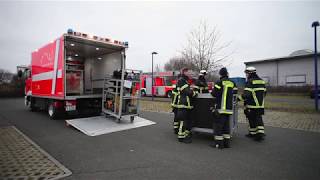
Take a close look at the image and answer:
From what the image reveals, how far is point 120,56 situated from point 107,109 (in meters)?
2.32

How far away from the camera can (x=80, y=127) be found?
642 centimetres

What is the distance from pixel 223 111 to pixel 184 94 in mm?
1045

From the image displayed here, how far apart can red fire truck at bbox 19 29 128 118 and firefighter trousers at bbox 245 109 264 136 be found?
510cm

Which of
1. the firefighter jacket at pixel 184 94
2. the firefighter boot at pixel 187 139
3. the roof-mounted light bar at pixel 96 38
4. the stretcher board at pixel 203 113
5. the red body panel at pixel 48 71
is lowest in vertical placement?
the firefighter boot at pixel 187 139

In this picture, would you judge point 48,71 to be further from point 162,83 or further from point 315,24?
point 162,83

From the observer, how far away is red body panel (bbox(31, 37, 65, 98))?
7324mm

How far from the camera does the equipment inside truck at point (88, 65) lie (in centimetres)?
821

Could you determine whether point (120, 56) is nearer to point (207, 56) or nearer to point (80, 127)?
point (80, 127)

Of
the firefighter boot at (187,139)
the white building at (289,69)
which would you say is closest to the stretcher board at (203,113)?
the firefighter boot at (187,139)

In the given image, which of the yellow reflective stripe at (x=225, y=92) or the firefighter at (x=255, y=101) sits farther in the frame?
the firefighter at (x=255, y=101)

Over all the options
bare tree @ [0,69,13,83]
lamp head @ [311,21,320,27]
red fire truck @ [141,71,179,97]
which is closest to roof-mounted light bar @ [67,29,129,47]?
lamp head @ [311,21,320,27]

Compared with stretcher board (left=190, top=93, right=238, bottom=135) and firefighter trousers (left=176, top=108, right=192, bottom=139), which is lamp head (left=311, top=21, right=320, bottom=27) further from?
firefighter trousers (left=176, top=108, right=192, bottom=139)

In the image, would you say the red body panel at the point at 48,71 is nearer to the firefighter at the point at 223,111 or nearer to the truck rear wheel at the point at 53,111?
the truck rear wheel at the point at 53,111

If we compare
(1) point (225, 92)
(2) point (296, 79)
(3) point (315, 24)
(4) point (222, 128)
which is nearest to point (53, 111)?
(4) point (222, 128)
